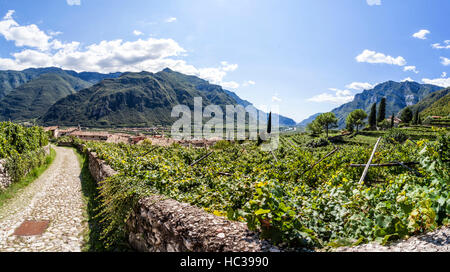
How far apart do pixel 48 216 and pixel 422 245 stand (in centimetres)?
960

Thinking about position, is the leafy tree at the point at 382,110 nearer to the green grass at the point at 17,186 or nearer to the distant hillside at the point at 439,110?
the distant hillside at the point at 439,110

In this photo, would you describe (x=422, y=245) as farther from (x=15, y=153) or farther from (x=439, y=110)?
(x=439, y=110)

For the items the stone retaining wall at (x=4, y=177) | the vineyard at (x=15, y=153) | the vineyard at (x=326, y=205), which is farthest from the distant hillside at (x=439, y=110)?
the stone retaining wall at (x=4, y=177)

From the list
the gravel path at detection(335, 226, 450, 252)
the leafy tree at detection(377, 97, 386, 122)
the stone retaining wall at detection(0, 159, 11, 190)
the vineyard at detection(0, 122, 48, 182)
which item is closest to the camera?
the gravel path at detection(335, 226, 450, 252)

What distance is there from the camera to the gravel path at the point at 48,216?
5.45 metres

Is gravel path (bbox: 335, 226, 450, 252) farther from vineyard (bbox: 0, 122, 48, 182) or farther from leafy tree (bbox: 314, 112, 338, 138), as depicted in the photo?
leafy tree (bbox: 314, 112, 338, 138)

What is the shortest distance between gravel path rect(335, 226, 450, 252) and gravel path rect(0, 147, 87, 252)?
634cm

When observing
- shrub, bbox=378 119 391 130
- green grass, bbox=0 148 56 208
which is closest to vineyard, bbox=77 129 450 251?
green grass, bbox=0 148 56 208

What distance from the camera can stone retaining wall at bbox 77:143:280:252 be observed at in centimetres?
271

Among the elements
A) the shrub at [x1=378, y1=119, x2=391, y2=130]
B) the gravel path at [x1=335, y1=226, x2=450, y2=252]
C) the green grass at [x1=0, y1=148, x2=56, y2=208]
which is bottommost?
the green grass at [x1=0, y1=148, x2=56, y2=208]

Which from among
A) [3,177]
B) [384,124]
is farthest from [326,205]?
[384,124]

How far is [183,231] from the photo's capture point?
322 centimetres

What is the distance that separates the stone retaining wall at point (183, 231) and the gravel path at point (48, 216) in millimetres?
2381
